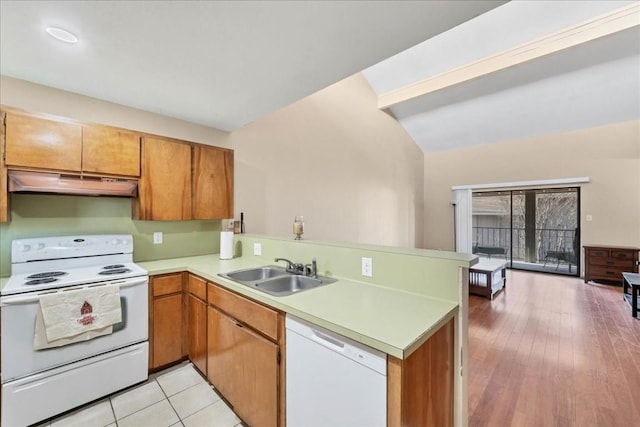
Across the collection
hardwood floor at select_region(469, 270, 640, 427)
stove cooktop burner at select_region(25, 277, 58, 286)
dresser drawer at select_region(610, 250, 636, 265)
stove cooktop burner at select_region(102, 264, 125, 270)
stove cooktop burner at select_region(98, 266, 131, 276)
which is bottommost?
hardwood floor at select_region(469, 270, 640, 427)

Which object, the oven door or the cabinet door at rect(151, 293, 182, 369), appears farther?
the cabinet door at rect(151, 293, 182, 369)

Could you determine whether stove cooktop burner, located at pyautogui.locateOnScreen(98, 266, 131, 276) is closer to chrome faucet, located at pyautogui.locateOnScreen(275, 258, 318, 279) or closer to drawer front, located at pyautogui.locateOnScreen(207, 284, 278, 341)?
drawer front, located at pyautogui.locateOnScreen(207, 284, 278, 341)

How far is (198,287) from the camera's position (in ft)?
6.97

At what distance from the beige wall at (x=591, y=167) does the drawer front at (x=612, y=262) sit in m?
0.56

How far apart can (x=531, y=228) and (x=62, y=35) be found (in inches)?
320

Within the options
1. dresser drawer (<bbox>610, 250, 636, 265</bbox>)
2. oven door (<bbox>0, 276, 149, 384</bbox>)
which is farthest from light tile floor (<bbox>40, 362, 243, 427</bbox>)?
dresser drawer (<bbox>610, 250, 636, 265</bbox>)

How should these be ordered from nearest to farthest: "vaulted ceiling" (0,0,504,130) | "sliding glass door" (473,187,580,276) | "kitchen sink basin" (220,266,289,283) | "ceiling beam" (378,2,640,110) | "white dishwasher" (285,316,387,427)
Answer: "white dishwasher" (285,316,387,427)
"vaulted ceiling" (0,0,504,130)
"kitchen sink basin" (220,266,289,283)
"ceiling beam" (378,2,640,110)
"sliding glass door" (473,187,580,276)

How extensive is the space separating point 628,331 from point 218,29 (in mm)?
4862

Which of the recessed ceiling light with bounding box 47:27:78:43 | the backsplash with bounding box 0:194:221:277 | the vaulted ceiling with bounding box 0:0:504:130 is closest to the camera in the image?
the vaulted ceiling with bounding box 0:0:504:130

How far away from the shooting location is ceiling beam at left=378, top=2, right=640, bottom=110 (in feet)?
10.3

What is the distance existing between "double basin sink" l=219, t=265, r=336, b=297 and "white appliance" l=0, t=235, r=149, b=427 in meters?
0.73

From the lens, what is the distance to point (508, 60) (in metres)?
3.91

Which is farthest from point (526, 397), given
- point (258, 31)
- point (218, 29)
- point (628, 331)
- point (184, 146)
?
point (184, 146)

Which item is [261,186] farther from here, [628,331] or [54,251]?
[628,331]
